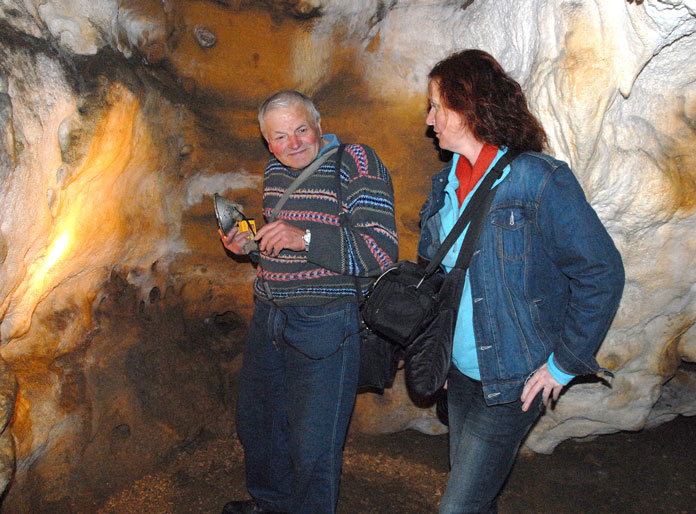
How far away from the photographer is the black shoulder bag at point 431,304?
6.52ft

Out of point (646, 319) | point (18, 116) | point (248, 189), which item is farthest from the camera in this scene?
point (248, 189)

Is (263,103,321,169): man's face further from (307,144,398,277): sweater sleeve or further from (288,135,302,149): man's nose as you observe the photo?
(307,144,398,277): sweater sleeve

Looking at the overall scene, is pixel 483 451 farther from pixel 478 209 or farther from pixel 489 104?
pixel 489 104

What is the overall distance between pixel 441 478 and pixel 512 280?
6.40 ft

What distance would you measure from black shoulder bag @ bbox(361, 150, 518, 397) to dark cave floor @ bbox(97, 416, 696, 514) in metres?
1.50

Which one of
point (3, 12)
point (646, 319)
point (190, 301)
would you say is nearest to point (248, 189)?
point (190, 301)

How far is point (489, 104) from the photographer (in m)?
1.96

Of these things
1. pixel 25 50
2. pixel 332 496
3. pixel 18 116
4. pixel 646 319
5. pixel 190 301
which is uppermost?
pixel 25 50

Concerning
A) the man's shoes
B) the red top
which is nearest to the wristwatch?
the red top

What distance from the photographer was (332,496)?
2.58m

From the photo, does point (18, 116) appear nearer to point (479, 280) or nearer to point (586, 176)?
point (479, 280)

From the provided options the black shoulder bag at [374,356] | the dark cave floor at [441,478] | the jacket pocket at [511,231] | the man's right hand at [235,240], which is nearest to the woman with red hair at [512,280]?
the jacket pocket at [511,231]

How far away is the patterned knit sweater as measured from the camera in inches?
93.8

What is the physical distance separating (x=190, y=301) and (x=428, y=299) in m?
2.11
